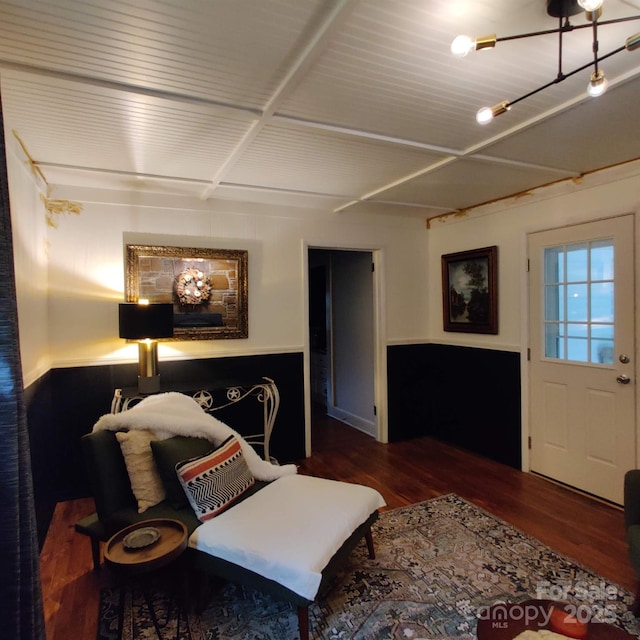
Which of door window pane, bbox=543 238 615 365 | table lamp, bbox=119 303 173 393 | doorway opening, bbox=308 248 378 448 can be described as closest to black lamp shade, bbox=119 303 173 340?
table lamp, bbox=119 303 173 393

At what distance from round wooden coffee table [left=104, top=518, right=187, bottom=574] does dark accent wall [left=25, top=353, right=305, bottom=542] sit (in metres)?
0.97

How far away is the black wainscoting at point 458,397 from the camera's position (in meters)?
3.81

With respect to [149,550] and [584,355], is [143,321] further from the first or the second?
[584,355]

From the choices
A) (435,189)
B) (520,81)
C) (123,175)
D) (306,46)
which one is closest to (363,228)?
(435,189)

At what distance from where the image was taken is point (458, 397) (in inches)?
171

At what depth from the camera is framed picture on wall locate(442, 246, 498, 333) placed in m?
3.94

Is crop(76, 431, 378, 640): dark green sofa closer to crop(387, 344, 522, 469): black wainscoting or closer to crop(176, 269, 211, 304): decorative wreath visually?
crop(176, 269, 211, 304): decorative wreath

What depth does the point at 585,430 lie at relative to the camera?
3209mm

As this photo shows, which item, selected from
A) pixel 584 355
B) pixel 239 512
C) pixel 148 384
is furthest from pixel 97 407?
pixel 584 355

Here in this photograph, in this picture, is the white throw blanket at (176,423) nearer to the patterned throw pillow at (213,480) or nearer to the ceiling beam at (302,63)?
the patterned throw pillow at (213,480)

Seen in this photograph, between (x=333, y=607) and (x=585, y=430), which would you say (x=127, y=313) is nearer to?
(x=333, y=607)

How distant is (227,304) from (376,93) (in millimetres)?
2296

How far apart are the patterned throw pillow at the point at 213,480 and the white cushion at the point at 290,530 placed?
68 millimetres

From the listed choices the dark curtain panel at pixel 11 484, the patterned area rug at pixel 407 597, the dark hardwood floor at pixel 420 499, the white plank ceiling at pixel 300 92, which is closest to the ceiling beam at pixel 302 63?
the white plank ceiling at pixel 300 92
